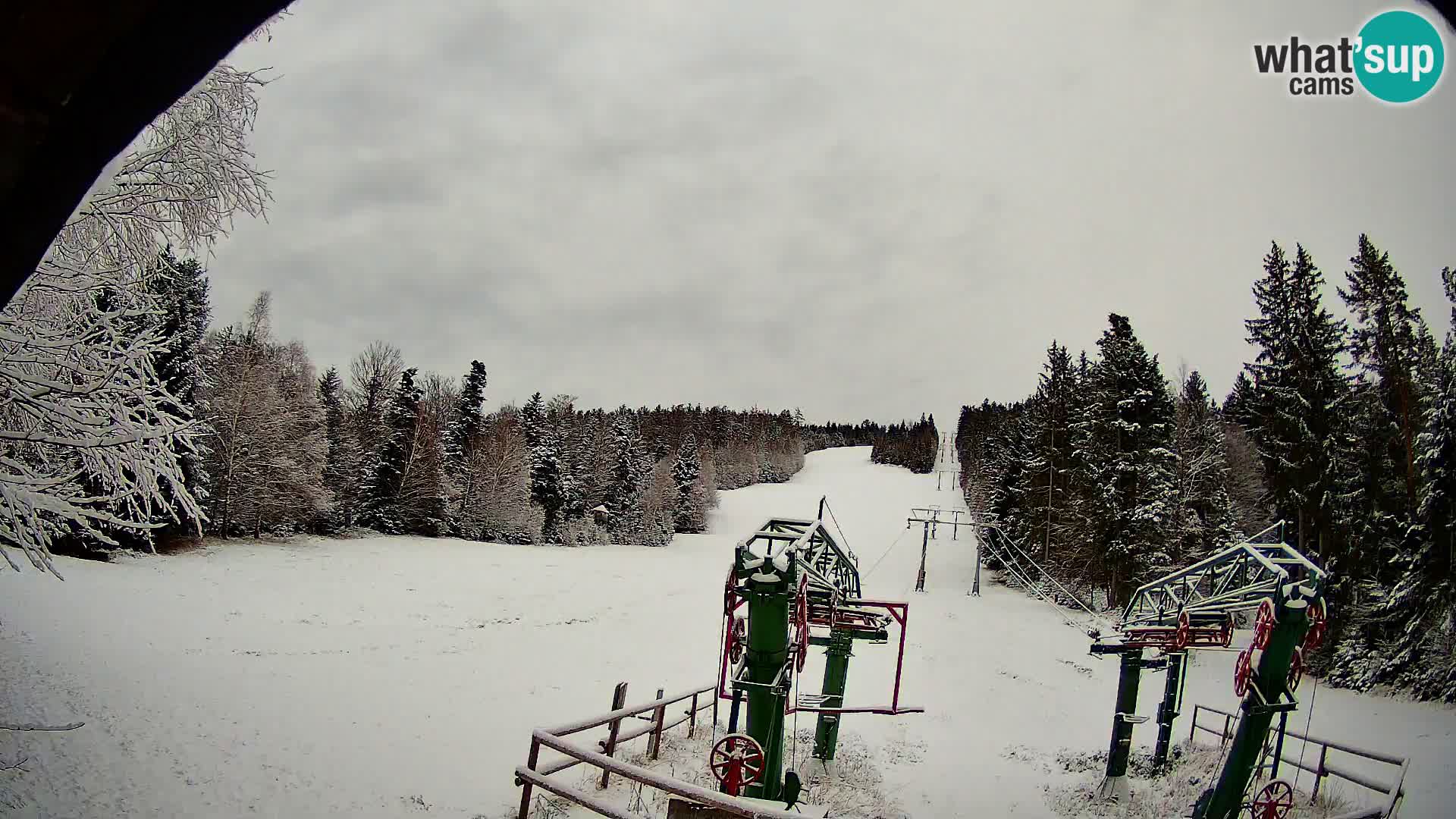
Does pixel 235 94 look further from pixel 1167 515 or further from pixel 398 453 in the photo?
pixel 398 453

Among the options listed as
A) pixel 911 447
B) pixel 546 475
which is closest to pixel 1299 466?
pixel 546 475

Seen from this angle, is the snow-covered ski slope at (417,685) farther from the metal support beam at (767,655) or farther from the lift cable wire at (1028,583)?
the metal support beam at (767,655)

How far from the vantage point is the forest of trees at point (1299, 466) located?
1557cm

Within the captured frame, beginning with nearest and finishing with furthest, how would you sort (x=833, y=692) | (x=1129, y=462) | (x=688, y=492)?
(x=833, y=692), (x=1129, y=462), (x=688, y=492)

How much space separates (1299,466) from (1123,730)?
46.4ft

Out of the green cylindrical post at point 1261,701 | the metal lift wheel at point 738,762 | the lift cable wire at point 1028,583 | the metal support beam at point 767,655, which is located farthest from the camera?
the lift cable wire at point 1028,583

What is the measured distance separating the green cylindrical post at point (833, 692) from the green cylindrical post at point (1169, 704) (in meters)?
6.65

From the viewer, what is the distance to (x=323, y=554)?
32031 mm

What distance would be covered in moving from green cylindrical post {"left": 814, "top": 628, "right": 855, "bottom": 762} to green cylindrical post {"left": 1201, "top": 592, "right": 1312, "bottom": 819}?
6.39 meters

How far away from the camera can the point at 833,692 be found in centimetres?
1476

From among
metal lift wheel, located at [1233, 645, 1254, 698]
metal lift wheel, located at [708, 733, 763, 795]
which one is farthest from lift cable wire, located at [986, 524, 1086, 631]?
metal lift wheel, located at [708, 733, 763, 795]

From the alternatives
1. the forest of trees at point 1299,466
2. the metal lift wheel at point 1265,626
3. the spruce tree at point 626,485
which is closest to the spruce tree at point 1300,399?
the forest of trees at point 1299,466

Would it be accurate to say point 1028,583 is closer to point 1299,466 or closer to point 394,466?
point 1299,466

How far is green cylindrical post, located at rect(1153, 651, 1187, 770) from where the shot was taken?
13820 mm
